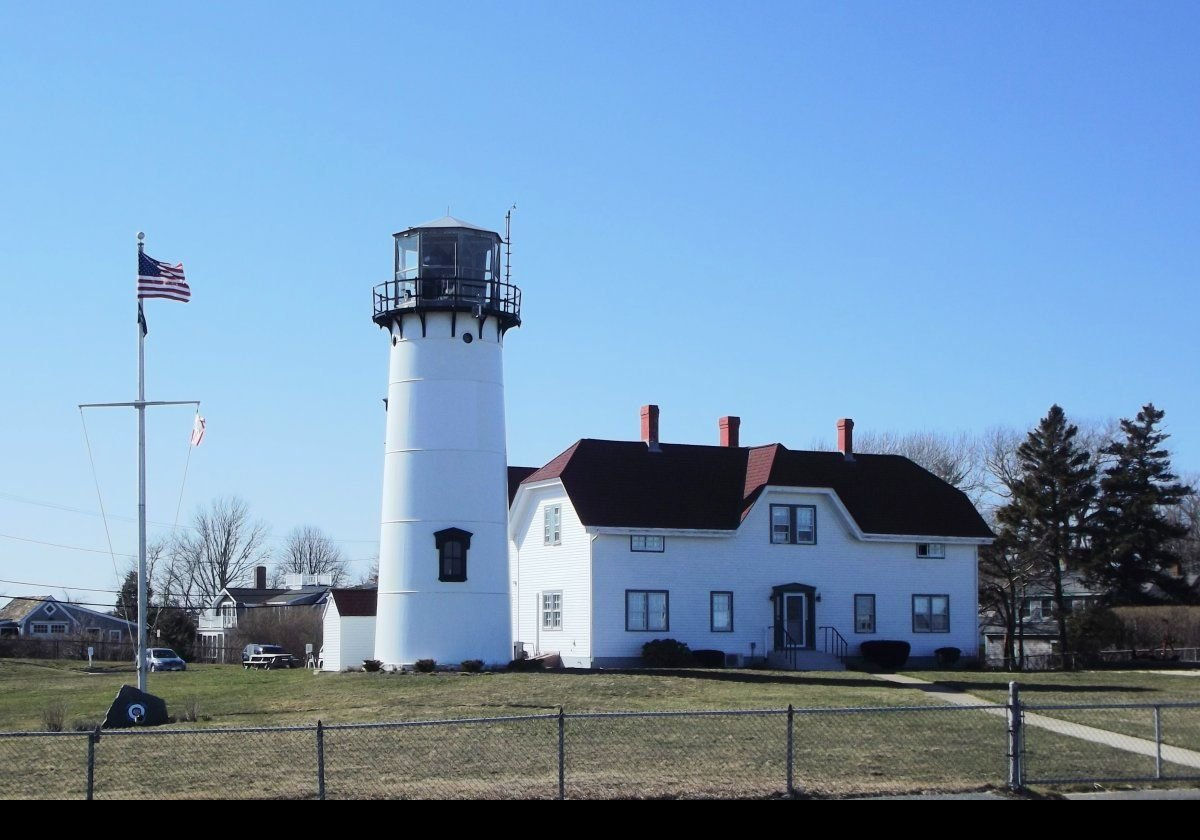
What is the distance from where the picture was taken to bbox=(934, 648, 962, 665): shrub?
4516 cm

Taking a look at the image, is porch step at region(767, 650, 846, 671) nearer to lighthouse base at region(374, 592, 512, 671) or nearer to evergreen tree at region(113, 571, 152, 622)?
lighthouse base at region(374, 592, 512, 671)

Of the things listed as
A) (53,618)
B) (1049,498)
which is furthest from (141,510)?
(53,618)

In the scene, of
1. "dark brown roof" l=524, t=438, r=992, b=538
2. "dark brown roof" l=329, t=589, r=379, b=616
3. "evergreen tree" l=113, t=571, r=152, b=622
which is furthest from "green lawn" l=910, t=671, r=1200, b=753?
"evergreen tree" l=113, t=571, r=152, b=622

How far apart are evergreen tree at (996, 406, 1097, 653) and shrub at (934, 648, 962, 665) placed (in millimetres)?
16902

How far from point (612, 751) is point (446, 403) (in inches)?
844

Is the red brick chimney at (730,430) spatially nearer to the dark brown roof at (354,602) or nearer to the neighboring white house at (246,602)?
the dark brown roof at (354,602)

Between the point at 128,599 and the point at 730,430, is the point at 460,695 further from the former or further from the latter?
the point at 128,599

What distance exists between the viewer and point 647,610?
4172 centimetres

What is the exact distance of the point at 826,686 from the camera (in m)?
33.8

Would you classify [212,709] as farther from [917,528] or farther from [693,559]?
[917,528]

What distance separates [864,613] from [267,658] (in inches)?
990
